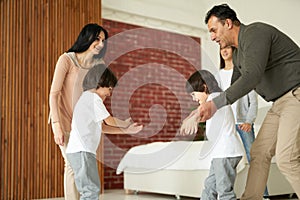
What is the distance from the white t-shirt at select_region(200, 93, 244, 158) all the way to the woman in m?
0.77

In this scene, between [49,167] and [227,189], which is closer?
[227,189]

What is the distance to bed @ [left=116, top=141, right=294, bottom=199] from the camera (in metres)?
3.80

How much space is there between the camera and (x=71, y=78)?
2693 mm

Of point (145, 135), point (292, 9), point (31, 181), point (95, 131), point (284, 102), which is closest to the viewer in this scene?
point (284, 102)

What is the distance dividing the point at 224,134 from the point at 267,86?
0.51m

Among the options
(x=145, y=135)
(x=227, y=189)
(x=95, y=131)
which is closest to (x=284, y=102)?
(x=227, y=189)

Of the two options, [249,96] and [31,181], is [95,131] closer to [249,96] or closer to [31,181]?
[249,96]

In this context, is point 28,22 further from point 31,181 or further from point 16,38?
point 31,181

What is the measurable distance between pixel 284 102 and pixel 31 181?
3.02 metres

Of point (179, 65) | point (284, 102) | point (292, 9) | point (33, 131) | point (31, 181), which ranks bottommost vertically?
point (31, 181)

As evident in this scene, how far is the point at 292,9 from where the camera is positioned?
5559 millimetres

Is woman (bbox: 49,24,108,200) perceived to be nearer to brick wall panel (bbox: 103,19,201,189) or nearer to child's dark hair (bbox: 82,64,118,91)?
child's dark hair (bbox: 82,64,118,91)

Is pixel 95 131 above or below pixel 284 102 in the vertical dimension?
below

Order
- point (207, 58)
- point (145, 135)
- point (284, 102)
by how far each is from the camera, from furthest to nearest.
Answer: point (207, 58) < point (145, 135) < point (284, 102)
